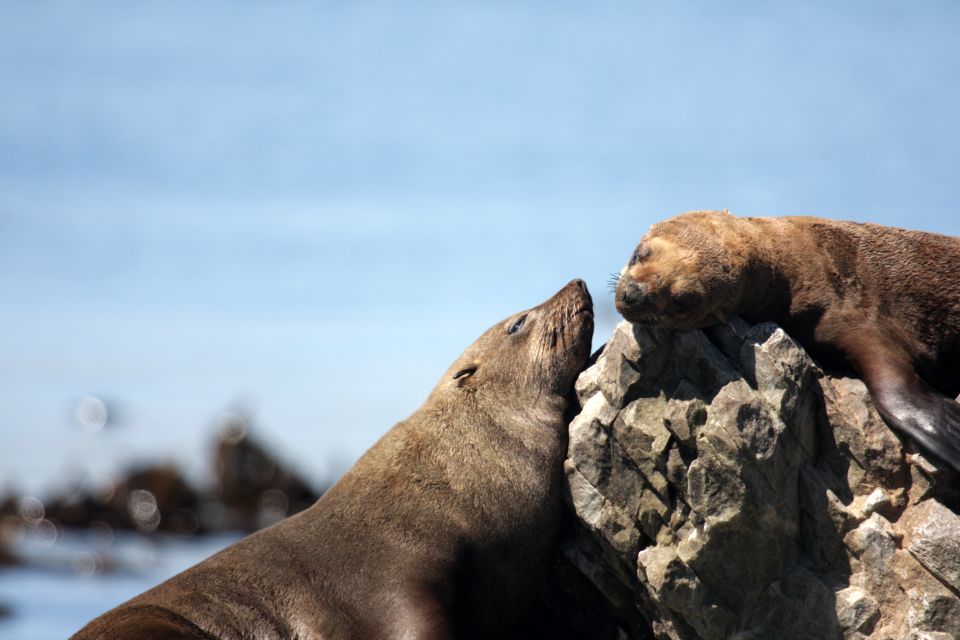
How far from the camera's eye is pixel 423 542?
8094 mm

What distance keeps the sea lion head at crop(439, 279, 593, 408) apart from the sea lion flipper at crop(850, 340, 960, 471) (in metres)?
2.09

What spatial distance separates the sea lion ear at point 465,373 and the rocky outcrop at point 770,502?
1.81 m

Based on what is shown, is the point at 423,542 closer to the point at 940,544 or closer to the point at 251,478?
the point at 940,544

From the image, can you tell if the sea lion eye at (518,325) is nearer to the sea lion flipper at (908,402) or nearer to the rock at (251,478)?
the sea lion flipper at (908,402)

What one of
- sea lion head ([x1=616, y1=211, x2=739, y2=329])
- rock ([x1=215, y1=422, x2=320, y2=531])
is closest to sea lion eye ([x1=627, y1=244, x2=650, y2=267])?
sea lion head ([x1=616, y1=211, x2=739, y2=329])

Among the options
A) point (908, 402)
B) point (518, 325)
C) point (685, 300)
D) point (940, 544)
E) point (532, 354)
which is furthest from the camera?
point (518, 325)

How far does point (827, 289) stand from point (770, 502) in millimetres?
1634

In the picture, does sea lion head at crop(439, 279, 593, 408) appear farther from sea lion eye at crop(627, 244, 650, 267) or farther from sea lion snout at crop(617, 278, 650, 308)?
sea lion snout at crop(617, 278, 650, 308)

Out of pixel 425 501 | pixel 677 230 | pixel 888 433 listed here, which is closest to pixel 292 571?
pixel 425 501

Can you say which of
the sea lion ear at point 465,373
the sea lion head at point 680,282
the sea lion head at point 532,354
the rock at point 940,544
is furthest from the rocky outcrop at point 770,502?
the sea lion ear at point 465,373

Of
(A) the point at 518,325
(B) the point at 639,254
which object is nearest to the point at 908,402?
(B) the point at 639,254

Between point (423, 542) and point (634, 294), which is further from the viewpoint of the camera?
point (423, 542)

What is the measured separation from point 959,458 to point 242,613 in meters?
4.67

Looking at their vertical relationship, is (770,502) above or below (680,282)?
below
